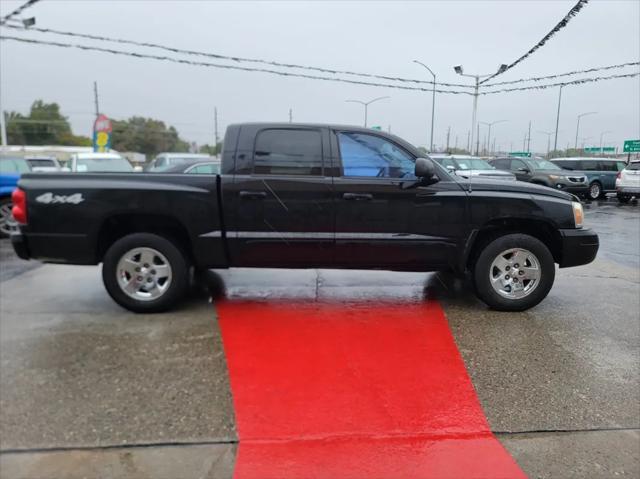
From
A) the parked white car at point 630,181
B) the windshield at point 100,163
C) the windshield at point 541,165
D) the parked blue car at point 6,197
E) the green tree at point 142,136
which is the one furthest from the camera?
the green tree at point 142,136

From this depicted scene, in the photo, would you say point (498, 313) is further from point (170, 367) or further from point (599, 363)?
point (170, 367)

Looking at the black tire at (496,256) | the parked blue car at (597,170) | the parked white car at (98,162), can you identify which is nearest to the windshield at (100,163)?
the parked white car at (98,162)

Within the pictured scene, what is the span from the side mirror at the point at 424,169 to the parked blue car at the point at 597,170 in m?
19.5

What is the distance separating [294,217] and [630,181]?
18.6 m

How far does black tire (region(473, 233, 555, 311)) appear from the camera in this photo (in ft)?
16.2

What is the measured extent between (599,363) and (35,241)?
491 cm

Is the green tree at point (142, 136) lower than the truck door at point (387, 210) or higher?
higher

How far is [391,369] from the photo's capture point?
3.82 m

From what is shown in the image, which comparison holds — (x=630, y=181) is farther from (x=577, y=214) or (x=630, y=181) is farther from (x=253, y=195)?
(x=253, y=195)

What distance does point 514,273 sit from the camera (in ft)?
16.5

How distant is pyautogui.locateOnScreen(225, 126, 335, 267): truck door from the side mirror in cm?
81

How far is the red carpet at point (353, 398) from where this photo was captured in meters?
2.80

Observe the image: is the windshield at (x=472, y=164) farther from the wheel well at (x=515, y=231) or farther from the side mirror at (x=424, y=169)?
the side mirror at (x=424, y=169)

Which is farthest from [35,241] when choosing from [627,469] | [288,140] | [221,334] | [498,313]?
[627,469]
